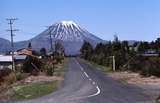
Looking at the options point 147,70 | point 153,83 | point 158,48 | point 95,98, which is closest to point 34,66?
point 147,70

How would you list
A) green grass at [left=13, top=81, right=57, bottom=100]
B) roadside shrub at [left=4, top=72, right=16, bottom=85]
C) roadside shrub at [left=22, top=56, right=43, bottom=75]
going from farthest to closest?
roadside shrub at [left=22, top=56, right=43, bottom=75] → roadside shrub at [left=4, top=72, right=16, bottom=85] → green grass at [left=13, top=81, right=57, bottom=100]

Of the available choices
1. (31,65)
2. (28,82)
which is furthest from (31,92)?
(31,65)

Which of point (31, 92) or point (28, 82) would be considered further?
point (28, 82)

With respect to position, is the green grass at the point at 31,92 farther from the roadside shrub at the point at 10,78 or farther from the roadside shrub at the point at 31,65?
the roadside shrub at the point at 31,65

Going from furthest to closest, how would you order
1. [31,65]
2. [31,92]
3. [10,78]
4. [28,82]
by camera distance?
[31,65], [10,78], [28,82], [31,92]

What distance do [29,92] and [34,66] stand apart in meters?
30.2

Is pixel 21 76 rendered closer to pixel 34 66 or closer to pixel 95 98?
pixel 34 66

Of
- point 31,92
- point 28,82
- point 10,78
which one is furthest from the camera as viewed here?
point 10,78

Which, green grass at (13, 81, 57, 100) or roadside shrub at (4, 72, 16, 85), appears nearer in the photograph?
green grass at (13, 81, 57, 100)

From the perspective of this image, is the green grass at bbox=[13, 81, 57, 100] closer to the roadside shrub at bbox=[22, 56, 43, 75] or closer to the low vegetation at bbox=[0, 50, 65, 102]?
the low vegetation at bbox=[0, 50, 65, 102]

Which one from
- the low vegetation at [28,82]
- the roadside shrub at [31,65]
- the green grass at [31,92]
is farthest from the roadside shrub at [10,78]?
the green grass at [31,92]

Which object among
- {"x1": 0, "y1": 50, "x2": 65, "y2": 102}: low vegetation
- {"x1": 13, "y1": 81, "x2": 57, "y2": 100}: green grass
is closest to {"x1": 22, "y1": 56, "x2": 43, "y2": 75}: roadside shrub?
{"x1": 0, "y1": 50, "x2": 65, "y2": 102}: low vegetation

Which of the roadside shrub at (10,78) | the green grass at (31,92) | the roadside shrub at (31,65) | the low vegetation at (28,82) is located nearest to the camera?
the green grass at (31,92)

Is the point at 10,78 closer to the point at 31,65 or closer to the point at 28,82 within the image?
the point at 28,82
